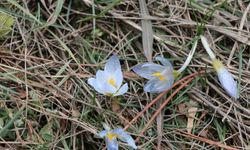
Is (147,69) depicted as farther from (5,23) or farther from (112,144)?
(5,23)

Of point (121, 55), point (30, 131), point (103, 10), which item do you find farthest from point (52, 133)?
point (103, 10)

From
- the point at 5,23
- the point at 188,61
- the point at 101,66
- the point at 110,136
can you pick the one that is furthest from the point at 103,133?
the point at 5,23

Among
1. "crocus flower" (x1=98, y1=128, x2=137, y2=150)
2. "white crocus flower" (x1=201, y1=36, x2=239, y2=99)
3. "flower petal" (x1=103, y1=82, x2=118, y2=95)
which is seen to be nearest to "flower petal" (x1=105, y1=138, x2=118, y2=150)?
"crocus flower" (x1=98, y1=128, x2=137, y2=150)

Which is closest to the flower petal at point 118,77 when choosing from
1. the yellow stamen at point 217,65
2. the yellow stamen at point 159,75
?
the yellow stamen at point 159,75

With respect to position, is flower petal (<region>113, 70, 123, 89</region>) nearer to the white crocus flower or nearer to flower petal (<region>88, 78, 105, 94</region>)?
flower petal (<region>88, 78, 105, 94</region>)

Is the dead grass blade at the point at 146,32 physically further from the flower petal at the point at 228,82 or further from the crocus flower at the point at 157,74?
the flower petal at the point at 228,82

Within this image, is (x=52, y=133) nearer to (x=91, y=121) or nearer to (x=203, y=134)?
(x=91, y=121)
